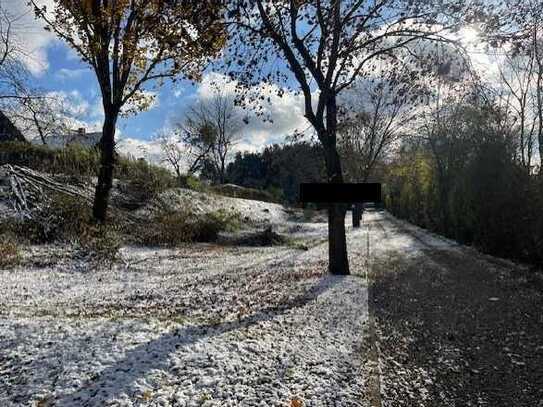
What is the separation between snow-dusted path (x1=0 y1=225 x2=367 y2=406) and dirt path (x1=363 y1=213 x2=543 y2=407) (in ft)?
1.44

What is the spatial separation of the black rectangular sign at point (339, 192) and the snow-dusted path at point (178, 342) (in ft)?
5.21

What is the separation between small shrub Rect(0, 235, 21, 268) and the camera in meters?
8.21

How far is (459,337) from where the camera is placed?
17.0ft

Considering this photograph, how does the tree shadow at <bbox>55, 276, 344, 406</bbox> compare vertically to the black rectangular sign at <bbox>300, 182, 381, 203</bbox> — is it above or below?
below

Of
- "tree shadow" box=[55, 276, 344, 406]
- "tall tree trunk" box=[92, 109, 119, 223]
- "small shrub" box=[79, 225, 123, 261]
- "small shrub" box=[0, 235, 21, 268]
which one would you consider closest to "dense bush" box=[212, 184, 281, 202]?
"tall tree trunk" box=[92, 109, 119, 223]

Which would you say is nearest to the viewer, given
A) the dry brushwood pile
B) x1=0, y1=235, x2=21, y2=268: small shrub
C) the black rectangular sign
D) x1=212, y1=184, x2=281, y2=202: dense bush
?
the black rectangular sign

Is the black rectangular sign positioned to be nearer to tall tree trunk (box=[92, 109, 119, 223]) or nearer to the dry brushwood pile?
tall tree trunk (box=[92, 109, 119, 223])

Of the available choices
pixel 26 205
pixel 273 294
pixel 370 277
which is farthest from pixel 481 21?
pixel 26 205

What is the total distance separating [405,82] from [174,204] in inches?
444

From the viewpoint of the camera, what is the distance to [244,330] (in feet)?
15.0

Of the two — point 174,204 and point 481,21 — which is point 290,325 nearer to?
point 481,21

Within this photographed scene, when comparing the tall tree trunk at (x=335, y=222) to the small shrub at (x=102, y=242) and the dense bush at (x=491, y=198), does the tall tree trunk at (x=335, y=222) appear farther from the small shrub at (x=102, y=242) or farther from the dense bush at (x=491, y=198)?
the small shrub at (x=102, y=242)

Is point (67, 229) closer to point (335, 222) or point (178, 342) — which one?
point (335, 222)

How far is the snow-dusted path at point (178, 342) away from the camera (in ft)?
10.2
